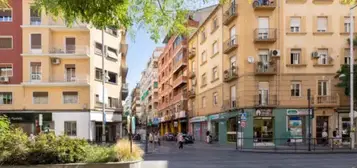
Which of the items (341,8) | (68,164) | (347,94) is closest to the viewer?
(68,164)

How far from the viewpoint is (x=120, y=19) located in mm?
7598

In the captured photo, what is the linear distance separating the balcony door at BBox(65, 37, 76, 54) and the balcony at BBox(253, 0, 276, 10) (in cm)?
1903

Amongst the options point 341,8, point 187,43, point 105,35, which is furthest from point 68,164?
point 187,43

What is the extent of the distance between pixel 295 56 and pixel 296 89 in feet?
9.43

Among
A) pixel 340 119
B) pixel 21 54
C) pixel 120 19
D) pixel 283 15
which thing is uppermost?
pixel 283 15

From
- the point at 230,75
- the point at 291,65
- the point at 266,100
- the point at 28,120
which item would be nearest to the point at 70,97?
the point at 28,120

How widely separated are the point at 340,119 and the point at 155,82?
74.2 m

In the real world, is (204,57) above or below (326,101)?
above

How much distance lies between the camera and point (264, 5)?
36.4m

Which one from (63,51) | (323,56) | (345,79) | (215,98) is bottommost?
(215,98)

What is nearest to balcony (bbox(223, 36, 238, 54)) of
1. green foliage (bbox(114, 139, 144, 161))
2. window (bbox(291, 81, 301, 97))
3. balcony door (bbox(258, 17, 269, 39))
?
balcony door (bbox(258, 17, 269, 39))

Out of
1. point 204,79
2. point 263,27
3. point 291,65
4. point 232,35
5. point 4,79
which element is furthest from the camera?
point 204,79

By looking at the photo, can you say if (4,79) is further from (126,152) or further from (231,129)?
(126,152)

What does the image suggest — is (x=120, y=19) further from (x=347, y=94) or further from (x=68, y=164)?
(x=347, y=94)
